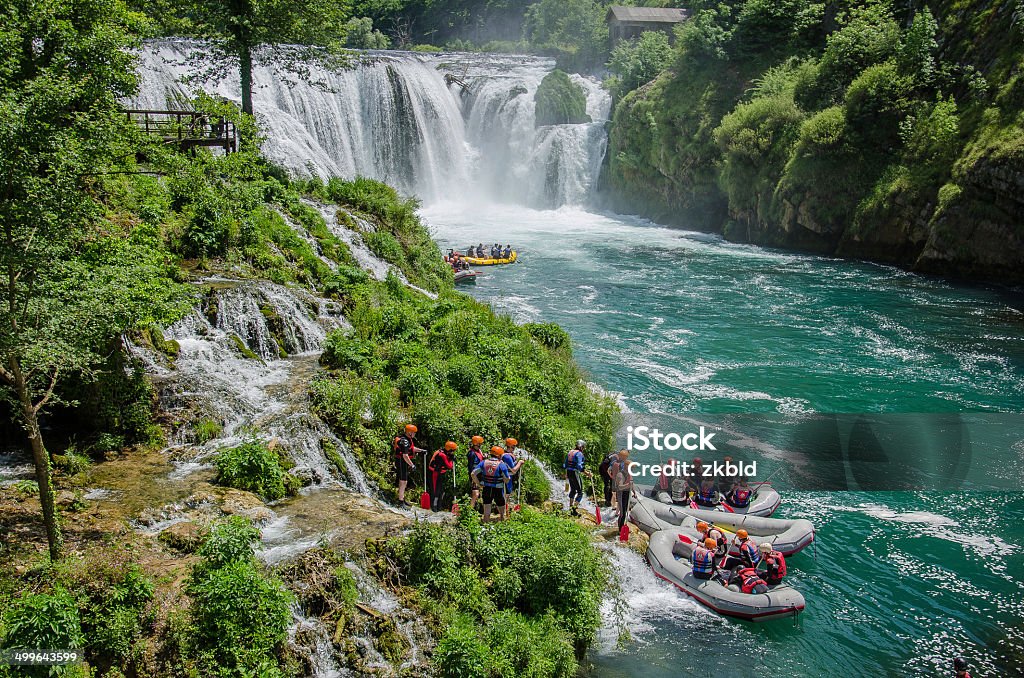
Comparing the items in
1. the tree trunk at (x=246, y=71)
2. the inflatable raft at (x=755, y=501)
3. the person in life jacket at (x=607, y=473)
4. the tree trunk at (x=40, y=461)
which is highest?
the tree trunk at (x=246, y=71)

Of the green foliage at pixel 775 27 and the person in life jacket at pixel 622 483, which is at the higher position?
the green foliage at pixel 775 27

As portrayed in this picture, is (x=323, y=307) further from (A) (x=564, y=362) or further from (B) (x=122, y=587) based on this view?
(B) (x=122, y=587)

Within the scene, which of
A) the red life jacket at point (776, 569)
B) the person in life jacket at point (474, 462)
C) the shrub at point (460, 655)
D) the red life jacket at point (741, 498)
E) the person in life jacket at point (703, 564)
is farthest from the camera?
the red life jacket at point (741, 498)

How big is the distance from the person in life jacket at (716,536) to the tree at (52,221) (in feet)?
31.1

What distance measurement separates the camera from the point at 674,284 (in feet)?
103

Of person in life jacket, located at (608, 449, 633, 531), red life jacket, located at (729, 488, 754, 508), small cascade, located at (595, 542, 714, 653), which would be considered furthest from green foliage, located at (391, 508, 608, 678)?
red life jacket, located at (729, 488, 754, 508)

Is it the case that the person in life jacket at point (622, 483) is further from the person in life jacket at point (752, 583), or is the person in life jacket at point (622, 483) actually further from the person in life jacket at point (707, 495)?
the person in life jacket at point (752, 583)

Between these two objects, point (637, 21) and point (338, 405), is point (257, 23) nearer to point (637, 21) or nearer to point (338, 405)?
point (338, 405)

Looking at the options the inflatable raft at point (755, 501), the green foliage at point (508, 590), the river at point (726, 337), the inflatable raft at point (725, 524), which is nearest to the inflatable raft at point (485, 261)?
the river at point (726, 337)

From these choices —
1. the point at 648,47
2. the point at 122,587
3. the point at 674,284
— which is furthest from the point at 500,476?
the point at 648,47

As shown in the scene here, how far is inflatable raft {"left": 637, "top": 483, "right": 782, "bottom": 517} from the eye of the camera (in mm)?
14711

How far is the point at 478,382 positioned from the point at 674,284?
1747 cm

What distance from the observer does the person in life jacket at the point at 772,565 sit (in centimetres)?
1239

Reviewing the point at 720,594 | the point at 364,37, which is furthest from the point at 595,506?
the point at 364,37
